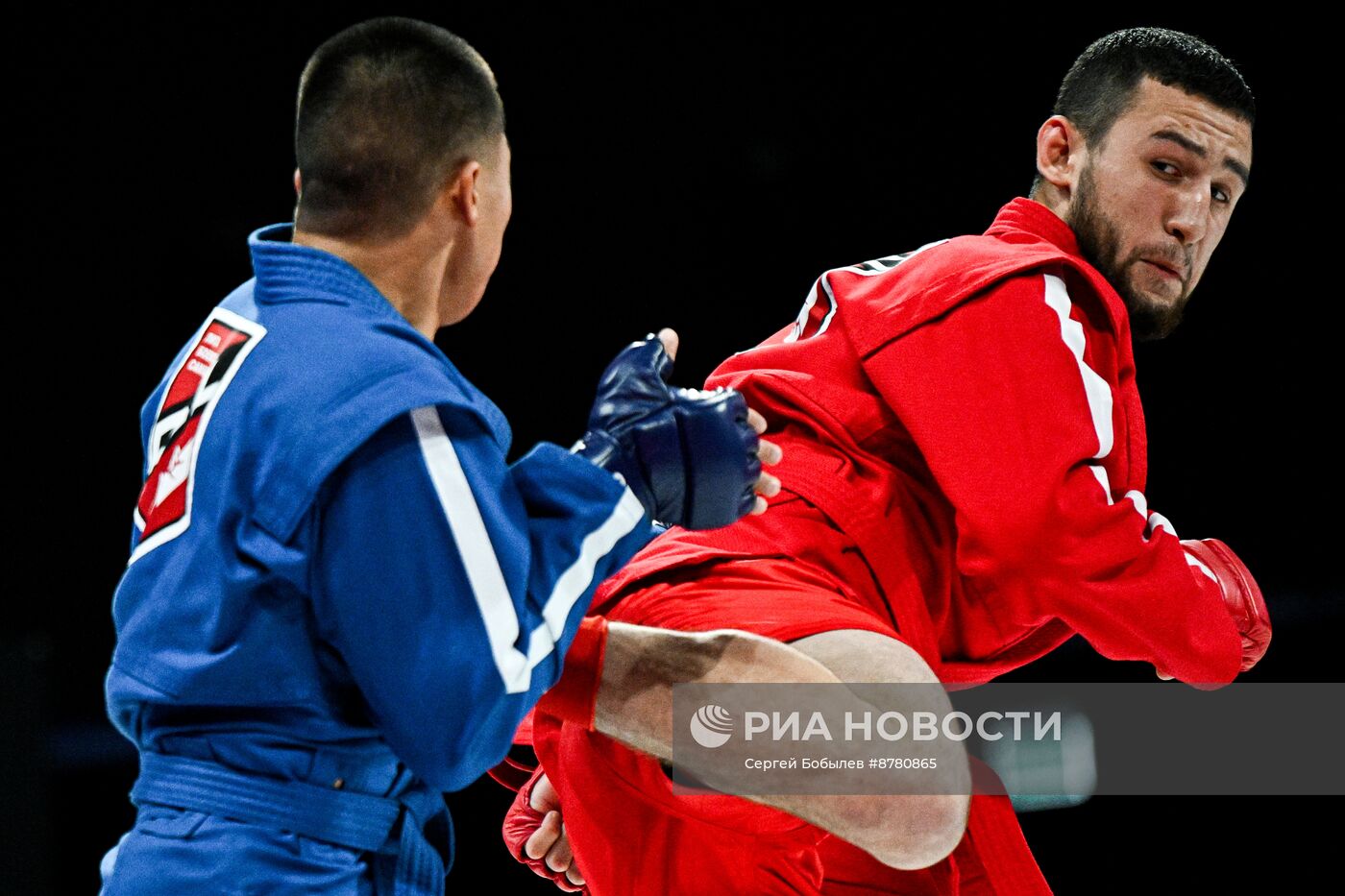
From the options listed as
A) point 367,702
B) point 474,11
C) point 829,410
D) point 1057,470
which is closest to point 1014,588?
point 1057,470

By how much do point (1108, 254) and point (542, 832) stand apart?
1.18m

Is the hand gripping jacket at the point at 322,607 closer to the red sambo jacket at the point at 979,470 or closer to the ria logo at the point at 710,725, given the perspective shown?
the ria logo at the point at 710,725

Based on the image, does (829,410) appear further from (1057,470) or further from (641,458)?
(641,458)

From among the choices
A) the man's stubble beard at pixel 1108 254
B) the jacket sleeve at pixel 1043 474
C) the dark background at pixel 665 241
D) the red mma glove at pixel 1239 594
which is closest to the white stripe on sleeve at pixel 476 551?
the jacket sleeve at pixel 1043 474

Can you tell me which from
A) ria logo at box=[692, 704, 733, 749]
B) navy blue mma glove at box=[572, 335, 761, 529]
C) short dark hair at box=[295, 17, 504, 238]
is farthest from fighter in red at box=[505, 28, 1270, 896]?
short dark hair at box=[295, 17, 504, 238]

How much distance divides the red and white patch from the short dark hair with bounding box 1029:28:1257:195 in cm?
139

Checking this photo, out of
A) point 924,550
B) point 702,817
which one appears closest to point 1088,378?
point 924,550

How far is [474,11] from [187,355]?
8.85 ft

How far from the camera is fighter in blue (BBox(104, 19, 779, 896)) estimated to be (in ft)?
4.36

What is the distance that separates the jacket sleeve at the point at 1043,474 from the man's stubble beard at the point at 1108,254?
0.30 metres

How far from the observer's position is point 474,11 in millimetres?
3986

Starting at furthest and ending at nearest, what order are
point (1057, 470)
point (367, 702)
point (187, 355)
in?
point (1057, 470)
point (187, 355)
point (367, 702)

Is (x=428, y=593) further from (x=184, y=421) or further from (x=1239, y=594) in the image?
(x=1239, y=594)

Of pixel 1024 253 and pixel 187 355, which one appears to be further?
pixel 1024 253
